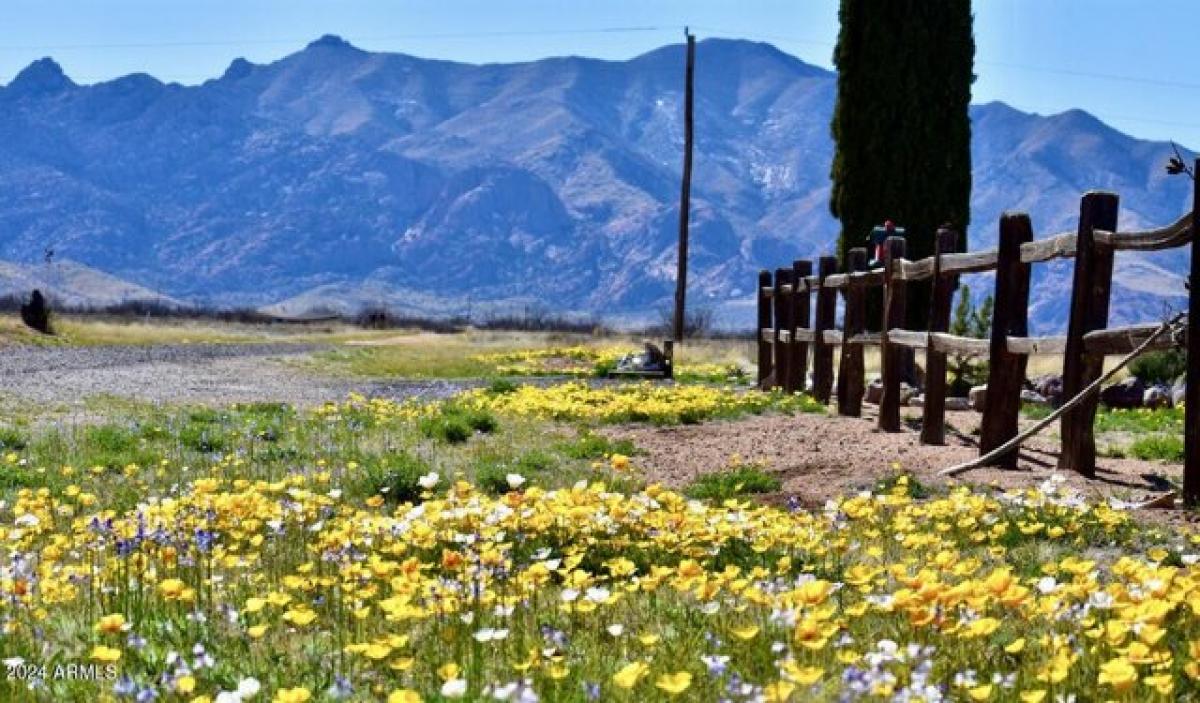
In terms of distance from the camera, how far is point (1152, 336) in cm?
898

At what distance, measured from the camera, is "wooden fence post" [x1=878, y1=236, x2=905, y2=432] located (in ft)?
48.3

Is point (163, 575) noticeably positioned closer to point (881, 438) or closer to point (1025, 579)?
point (1025, 579)

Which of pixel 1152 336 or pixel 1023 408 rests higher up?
pixel 1152 336

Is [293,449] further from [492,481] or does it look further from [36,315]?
[36,315]

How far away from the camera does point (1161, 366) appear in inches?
882

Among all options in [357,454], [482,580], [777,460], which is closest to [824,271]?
[777,460]

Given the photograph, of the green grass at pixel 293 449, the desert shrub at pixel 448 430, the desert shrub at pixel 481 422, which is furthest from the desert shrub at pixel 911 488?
the desert shrub at pixel 481 422

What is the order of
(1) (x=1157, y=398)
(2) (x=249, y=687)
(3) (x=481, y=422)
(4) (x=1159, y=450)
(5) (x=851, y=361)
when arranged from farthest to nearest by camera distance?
(1) (x=1157, y=398)
(5) (x=851, y=361)
(3) (x=481, y=422)
(4) (x=1159, y=450)
(2) (x=249, y=687)

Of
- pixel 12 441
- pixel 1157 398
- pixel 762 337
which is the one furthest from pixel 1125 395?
pixel 12 441

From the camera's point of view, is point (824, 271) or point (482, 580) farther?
point (824, 271)

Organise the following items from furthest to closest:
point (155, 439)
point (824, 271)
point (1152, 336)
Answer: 1. point (824, 271)
2. point (155, 439)
3. point (1152, 336)

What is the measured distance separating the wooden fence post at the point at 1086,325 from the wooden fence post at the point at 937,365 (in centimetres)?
241

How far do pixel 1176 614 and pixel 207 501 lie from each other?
452 cm

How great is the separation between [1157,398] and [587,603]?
18905mm
